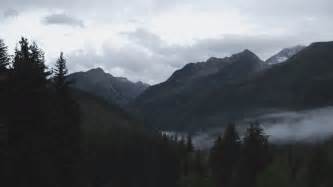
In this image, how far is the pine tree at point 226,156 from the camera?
8662 centimetres

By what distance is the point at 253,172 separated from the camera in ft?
221

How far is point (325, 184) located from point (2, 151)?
50.7m

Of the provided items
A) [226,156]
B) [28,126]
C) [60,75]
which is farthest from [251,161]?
[28,126]

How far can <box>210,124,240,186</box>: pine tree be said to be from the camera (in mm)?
86625

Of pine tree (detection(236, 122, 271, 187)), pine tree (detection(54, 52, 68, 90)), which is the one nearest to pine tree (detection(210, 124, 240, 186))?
pine tree (detection(236, 122, 271, 187))

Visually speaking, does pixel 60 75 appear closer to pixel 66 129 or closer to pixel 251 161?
pixel 66 129

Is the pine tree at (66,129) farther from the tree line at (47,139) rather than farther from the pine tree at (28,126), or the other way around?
the pine tree at (28,126)

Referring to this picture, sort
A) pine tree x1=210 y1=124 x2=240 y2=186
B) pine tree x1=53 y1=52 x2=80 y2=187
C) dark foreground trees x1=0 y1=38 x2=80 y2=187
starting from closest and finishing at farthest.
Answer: dark foreground trees x1=0 y1=38 x2=80 y2=187 → pine tree x1=53 y1=52 x2=80 y2=187 → pine tree x1=210 y1=124 x2=240 y2=186

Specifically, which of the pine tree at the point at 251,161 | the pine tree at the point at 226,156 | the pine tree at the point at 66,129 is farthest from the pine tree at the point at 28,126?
the pine tree at the point at 226,156

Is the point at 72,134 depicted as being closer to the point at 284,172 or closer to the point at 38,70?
the point at 38,70

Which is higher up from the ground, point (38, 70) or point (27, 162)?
point (38, 70)

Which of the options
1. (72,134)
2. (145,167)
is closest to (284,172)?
(72,134)

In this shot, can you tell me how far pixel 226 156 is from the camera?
87.7 meters

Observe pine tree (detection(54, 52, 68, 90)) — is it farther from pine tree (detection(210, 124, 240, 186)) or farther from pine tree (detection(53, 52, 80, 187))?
pine tree (detection(210, 124, 240, 186))
